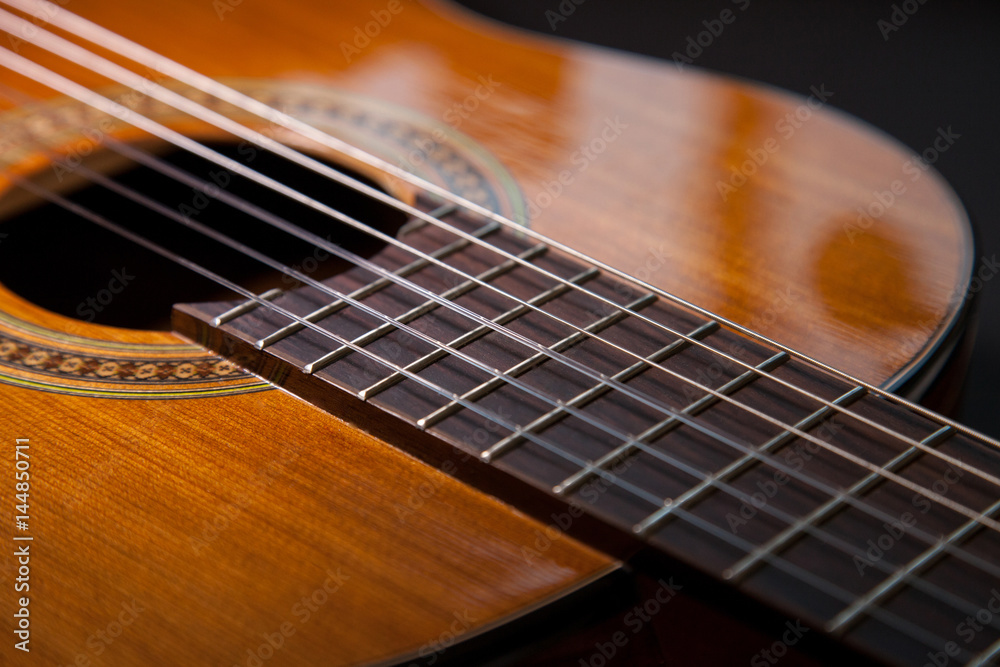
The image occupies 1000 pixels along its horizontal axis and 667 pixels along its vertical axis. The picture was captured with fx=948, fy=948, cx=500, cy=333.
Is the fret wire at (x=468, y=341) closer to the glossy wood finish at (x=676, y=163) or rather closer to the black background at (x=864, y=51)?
the glossy wood finish at (x=676, y=163)

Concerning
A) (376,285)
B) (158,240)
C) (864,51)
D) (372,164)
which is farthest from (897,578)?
(864,51)

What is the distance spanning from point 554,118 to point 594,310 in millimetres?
327

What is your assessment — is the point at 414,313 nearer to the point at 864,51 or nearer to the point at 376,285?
the point at 376,285

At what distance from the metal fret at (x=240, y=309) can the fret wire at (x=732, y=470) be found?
0.31 m

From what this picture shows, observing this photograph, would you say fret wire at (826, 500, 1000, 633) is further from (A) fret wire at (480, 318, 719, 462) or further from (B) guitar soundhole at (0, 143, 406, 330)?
(B) guitar soundhole at (0, 143, 406, 330)

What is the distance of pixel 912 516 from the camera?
0.50 metres

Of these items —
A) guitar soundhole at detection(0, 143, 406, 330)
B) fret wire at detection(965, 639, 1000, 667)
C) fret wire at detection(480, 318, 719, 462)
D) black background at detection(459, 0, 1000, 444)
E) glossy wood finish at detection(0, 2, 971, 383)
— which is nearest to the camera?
fret wire at detection(965, 639, 1000, 667)

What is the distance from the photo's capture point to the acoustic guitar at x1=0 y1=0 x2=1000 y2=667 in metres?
0.49

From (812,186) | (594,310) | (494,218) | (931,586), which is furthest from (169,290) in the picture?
(931,586)

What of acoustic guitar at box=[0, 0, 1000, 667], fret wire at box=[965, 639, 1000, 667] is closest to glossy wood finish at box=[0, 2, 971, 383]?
acoustic guitar at box=[0, 0, 1000, 667]

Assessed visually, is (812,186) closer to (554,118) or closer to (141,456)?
(554,118)

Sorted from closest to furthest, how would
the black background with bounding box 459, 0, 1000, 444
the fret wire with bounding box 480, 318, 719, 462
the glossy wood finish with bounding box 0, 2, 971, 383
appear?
the fret wire with bounding box 480, 318, 719, 462 < the glossy wood finish with bounding box 0, 2, 971, 383 < the black background with bounding box 459, 0, 1000, 444

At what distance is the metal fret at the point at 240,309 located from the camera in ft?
2.10

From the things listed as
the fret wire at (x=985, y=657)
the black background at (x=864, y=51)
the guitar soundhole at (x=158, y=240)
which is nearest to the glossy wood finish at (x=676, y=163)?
the guitar soundhole at (x=158, y=240)
